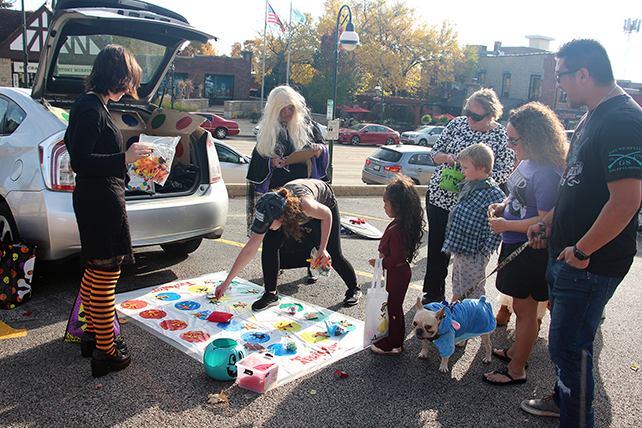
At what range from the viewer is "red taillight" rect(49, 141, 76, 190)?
360cm

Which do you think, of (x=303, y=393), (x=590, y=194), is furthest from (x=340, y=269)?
(x=590, y=194)

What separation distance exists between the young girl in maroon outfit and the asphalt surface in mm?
128

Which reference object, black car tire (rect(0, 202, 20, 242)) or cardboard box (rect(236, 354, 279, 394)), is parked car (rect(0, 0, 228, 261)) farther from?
cardboard box (rect(236, 354, 279, 394))

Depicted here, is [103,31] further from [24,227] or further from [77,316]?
[77,316]

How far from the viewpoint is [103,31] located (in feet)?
14.3

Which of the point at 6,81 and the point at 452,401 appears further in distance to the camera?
the point at 6,81

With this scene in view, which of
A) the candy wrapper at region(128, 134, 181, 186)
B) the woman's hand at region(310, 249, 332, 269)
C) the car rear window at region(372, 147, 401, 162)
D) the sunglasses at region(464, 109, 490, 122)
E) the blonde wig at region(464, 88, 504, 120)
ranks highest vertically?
the blonde wig at region(464, 88, 504, 120)

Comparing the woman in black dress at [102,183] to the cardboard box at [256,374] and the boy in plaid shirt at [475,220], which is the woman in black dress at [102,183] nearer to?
the cardboard box at [256,374]

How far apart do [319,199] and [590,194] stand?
2.10 m

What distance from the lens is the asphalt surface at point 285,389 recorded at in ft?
8.09

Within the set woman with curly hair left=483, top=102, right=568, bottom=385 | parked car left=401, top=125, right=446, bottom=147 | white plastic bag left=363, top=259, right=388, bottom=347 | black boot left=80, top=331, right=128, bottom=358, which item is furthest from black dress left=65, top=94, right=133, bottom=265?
parked car left=401, top=125, right=446, bottom=147

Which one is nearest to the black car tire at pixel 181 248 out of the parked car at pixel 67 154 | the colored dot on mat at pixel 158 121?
the parked car at pixel 67 154

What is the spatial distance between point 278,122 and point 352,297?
1.68 m

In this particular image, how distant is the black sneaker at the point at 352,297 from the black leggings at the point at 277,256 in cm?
4
